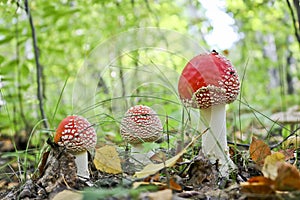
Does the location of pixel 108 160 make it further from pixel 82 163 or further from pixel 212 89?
pixel 212 89

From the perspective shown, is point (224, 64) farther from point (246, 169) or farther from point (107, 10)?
point (107, 10)

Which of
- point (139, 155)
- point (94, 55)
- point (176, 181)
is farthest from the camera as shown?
point (94, 55)

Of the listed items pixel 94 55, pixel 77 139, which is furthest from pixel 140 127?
pixel 94 55

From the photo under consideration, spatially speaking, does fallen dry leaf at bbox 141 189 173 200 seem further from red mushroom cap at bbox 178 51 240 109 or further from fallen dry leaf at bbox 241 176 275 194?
red mushroom cap at bbox 178 51 240 109

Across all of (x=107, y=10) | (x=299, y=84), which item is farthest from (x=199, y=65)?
(x=299, y=84)

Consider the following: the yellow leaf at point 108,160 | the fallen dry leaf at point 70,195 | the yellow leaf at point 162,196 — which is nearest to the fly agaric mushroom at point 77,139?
the yellow leaf at point 108,160

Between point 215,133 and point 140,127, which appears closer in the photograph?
point 215,133

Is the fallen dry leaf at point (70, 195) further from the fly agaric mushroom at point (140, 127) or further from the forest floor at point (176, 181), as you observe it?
the fly agaric mushroom at point (140, 127)
